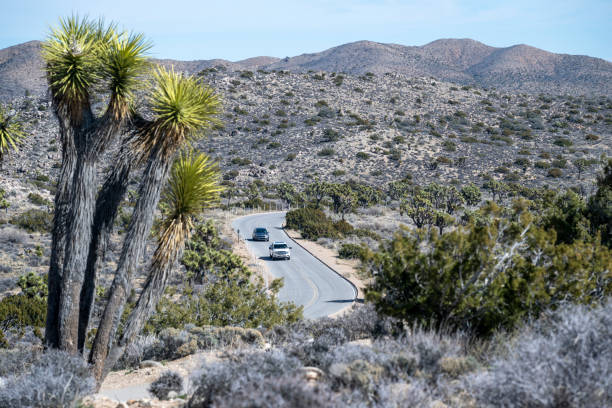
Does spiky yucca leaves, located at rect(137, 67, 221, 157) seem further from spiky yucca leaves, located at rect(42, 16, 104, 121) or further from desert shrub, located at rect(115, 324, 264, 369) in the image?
desert shrub, located at rect(115, 324, 264, 369)

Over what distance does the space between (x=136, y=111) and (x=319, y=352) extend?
5.09 m

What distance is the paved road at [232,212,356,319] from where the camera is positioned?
71.7 ft

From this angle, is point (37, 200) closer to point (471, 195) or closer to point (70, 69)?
point (70, 69)

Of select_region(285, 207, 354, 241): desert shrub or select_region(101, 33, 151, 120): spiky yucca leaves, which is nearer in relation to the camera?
select_region(101, 33, 151, 120): spiky yucca leaves

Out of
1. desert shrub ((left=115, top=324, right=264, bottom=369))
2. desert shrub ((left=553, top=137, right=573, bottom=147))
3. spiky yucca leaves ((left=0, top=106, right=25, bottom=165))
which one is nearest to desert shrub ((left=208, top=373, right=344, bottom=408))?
desert shrub ((left=115, top=324, right=264, bottom=369))

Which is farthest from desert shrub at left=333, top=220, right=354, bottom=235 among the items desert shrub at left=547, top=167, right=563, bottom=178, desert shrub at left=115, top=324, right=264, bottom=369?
desert shrub at left=115, top=324, right=264, bottom=369

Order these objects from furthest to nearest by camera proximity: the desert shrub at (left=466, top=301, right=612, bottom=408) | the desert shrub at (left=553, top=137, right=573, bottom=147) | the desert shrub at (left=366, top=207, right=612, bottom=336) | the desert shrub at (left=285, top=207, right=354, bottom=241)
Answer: the desert shrub at (left=553, top=137, right=573, bottom=147)
the desert shrub at (left=285, top=207, right=354, bottom=241)
the desert shrub at (left=366, top=207, right=612, bottom=336)
the desert shrub at (left=466, top=301, right=612, bottom=408)

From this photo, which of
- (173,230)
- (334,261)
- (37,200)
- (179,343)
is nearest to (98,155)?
(173,230)

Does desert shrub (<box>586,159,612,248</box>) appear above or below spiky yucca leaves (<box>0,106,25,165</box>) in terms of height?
below

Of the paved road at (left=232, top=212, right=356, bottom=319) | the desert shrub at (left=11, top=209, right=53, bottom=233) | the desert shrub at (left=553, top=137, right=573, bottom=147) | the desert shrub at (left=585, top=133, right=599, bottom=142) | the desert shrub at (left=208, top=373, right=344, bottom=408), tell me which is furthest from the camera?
the desert shrub at (left=585, top=133, right=599, bottom=142)

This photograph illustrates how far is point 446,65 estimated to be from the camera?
5256 inches

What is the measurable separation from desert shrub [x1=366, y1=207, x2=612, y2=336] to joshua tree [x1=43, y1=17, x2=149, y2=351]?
4706 mm

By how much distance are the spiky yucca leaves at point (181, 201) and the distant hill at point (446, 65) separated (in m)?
83.3

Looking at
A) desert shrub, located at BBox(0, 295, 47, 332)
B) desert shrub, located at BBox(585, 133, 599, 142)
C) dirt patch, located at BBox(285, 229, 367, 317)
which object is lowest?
dirt patch, located at BBox(285, 229, 367, 317)
